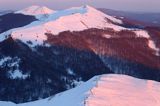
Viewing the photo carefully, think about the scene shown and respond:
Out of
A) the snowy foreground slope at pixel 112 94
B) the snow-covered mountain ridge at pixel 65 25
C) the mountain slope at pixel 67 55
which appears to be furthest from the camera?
the snow-covered mountain ridge at pixel 65 25

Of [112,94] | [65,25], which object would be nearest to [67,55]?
[65,25]

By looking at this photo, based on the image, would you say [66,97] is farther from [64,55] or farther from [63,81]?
[64,55]

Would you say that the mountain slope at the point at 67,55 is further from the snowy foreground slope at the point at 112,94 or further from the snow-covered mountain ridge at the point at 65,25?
the snowy foreground slope at the point at 112,94

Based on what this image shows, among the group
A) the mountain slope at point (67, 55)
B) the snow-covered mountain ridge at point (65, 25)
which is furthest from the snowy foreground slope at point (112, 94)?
the snow-covered mountain ridge at point (65, 25)

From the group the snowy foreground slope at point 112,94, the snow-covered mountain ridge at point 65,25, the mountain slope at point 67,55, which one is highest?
the snowy foreground slope at point 112,94

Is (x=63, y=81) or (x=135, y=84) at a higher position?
(x=135, y=84)

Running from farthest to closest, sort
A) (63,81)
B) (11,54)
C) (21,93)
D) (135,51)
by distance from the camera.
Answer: (135,51) < (11,54) < (63,81) < (21,93)

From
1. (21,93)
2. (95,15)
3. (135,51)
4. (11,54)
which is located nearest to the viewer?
(21,93)

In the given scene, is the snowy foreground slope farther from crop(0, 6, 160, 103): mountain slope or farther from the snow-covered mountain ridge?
the snow-covered mountain ridge

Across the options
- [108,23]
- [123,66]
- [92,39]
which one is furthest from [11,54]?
[108,23]
